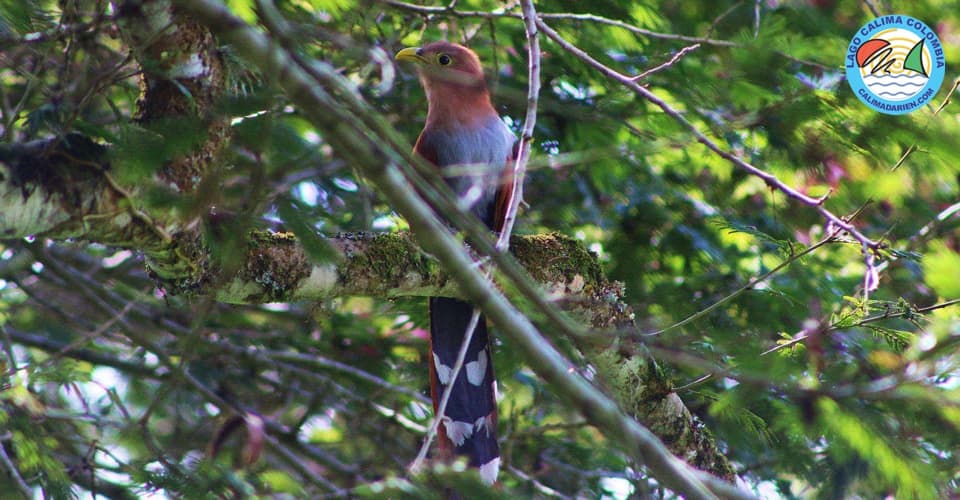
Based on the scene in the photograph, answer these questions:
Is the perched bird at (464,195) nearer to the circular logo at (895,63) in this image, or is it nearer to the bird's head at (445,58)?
the bird's head at (445,58)

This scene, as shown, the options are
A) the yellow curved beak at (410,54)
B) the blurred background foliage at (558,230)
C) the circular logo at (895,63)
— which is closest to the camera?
the blurred background foliage at (558,230)

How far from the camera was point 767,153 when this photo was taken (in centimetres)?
343

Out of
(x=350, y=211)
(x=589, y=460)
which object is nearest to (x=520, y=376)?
(x=589, y=460)

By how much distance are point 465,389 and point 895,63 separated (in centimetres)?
185

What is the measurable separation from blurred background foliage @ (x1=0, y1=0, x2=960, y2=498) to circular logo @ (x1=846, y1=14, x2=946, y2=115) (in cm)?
8

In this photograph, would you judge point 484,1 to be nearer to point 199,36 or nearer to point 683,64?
point 683,64

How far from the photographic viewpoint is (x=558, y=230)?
3771 millimetres

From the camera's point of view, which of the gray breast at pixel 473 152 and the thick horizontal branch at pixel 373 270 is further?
the gray breast at pixel 473 152

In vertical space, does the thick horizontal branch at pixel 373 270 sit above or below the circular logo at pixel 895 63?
below

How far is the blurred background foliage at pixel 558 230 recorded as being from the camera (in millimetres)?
2387

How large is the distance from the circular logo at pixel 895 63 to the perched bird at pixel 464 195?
1233mm

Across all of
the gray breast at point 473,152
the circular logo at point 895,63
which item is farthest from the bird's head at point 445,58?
the circular logo at point 895,63

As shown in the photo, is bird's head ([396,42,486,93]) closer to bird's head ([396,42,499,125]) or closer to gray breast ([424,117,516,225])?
bird's head ([396,42,499,125])

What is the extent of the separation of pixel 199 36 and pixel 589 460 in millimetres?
2469
